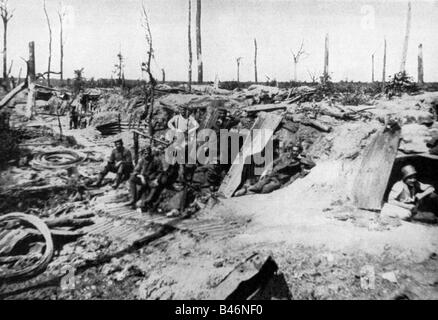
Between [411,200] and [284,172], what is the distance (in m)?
2.51

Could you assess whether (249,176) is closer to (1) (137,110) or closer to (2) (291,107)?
(2) (291,107)

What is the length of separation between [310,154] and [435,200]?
2.81 metres

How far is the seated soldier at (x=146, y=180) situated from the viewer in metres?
6.66

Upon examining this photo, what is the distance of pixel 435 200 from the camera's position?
16.2ft

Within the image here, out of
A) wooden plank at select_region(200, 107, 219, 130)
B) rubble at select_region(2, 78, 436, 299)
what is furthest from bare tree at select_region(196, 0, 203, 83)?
wooden plank at select_region(200, 107, 219, 130)

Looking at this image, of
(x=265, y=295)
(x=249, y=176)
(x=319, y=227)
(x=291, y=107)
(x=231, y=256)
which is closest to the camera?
(x=265, y=295)

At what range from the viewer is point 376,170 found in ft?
18.4

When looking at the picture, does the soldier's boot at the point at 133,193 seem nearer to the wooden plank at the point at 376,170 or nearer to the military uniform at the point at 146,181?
the military uniform at the point at 146,181

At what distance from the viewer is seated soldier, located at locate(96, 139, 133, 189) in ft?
24.2

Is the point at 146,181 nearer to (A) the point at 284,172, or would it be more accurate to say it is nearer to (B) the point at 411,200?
(A) the point at 284,172

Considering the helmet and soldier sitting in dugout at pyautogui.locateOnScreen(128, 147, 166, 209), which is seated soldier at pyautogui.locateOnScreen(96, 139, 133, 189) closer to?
soldier sitting in dugout at pyautogui.locateOnScreen(128, 147, 166, 209)

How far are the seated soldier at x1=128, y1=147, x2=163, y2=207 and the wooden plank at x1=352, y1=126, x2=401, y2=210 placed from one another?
3982mm

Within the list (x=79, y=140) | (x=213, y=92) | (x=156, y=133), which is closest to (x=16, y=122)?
(x=79, y=140)

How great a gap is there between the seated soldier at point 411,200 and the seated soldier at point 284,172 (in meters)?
1.87
